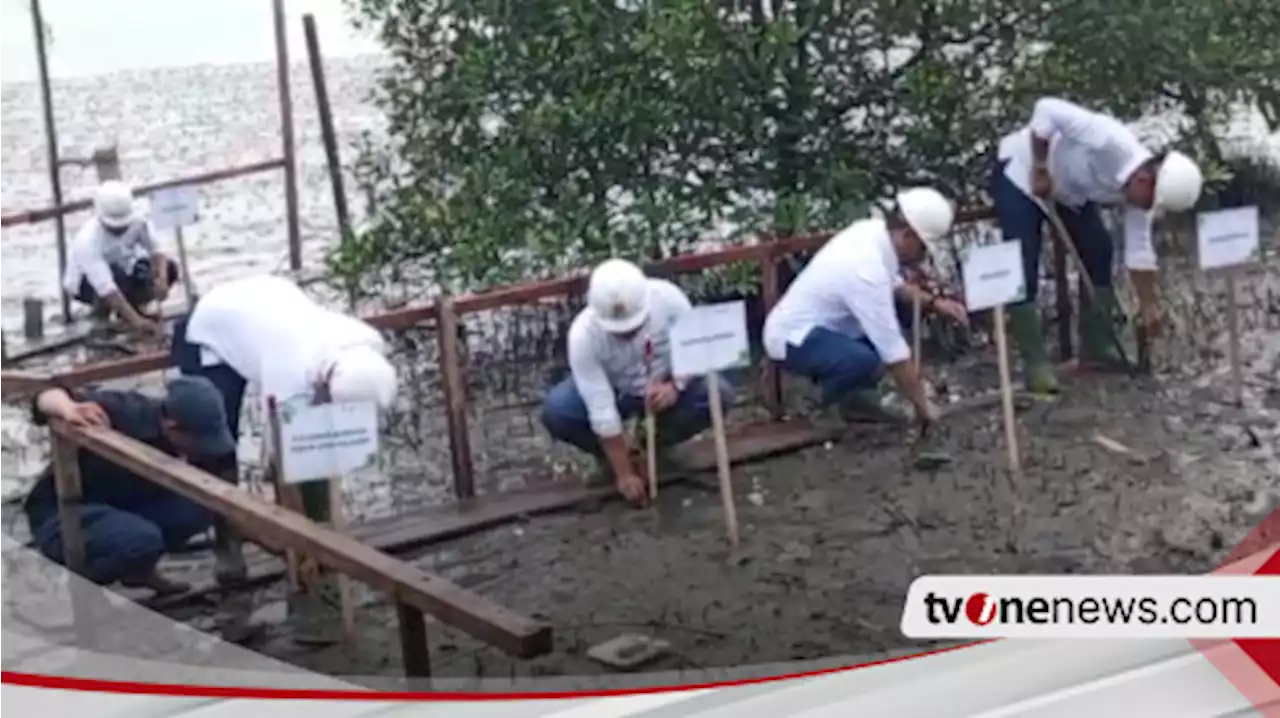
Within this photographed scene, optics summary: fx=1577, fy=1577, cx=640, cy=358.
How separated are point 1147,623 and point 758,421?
454 millimetres

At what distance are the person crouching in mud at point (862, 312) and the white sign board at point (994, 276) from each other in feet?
0.07

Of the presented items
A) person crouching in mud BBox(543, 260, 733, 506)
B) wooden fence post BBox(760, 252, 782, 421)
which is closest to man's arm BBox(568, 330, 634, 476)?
person crouching in mud BBox(543, 260, 733, 506)

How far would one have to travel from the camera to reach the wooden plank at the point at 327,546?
1168mm

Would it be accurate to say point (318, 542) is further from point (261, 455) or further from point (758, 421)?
point (758, 421)

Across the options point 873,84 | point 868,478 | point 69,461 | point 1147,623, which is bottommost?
point 1147,623

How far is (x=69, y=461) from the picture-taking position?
Result: 45.2 inches

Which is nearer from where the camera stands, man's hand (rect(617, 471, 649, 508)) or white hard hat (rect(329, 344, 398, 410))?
white hard hat (rect(329, 344, 398, 410))

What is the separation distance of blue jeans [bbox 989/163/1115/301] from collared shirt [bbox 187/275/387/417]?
617mm

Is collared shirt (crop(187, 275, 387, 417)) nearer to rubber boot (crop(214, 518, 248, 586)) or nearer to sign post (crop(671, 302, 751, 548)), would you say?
rubber boot (crop(214, 518, 248, 586))

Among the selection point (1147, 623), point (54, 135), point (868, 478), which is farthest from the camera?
point (1147, 623)

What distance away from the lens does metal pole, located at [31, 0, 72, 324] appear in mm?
1139

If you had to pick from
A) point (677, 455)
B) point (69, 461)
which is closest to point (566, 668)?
point (677, 455)

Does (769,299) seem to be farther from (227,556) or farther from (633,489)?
(227,556)

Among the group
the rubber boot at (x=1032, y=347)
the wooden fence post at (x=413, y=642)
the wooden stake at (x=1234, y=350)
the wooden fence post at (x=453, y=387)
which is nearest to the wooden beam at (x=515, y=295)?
the wooden fence post at (x=453, y=387)
